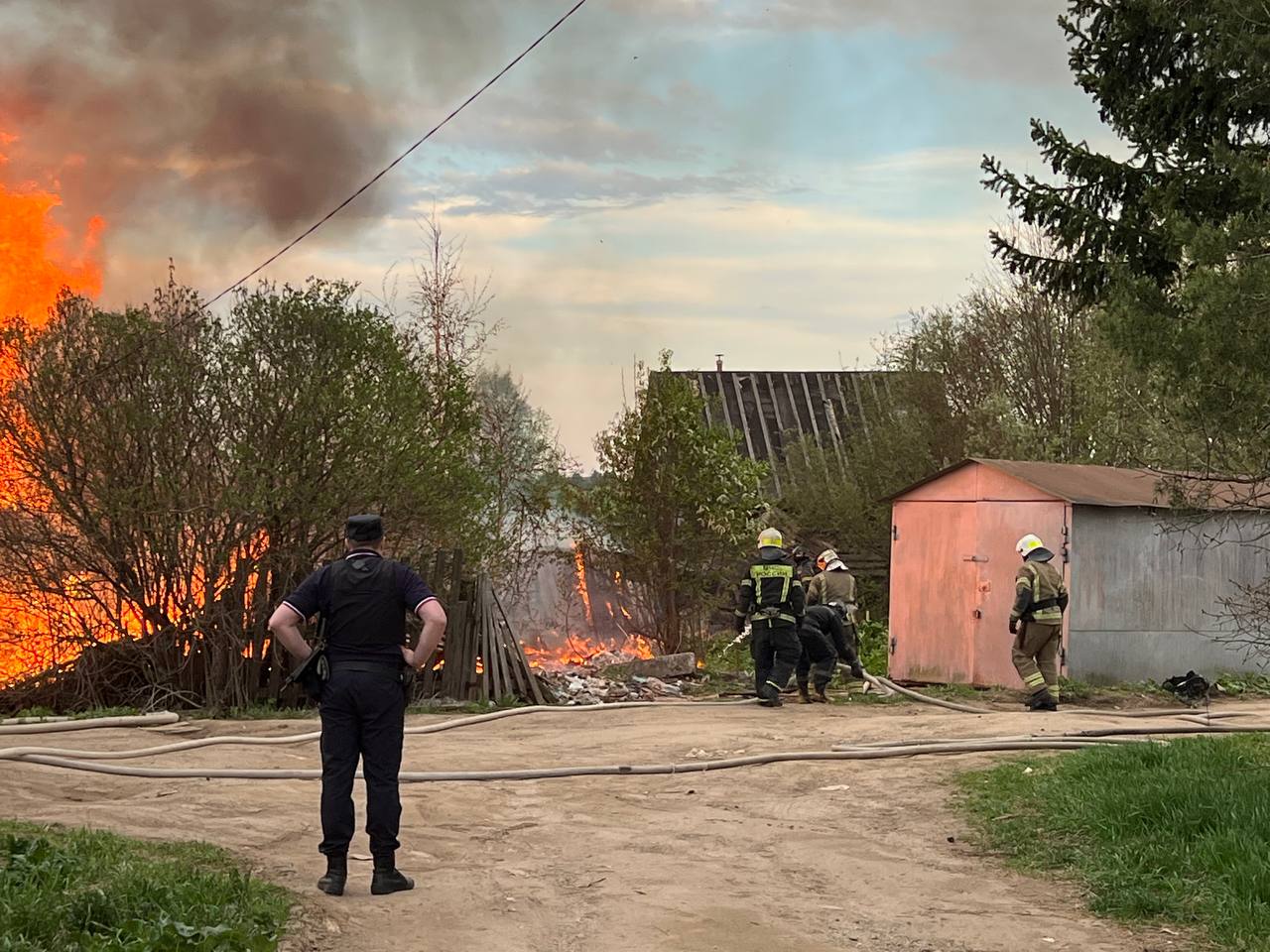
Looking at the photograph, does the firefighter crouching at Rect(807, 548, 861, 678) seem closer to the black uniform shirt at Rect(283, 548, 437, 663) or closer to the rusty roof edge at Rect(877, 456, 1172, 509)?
the rusty roof edge at Rect(877, 456, 1172, 509)

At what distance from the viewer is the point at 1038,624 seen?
16094 millimetres

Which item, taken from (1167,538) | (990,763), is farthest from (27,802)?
(1167,538)

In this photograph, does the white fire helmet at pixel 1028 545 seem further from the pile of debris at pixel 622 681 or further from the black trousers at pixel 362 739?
the black trousers at pixel 362 739

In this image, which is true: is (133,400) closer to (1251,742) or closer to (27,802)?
(27,802)

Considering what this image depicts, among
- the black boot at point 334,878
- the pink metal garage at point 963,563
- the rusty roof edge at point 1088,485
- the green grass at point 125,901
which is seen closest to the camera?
the green grass at point 125,901

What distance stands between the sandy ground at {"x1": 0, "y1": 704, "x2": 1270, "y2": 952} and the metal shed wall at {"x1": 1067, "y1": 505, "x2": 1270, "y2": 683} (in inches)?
231

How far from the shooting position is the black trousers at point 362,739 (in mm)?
7039

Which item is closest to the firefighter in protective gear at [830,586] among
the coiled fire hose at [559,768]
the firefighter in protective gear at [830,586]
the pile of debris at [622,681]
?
the firefighter in protective gear at [830,586]

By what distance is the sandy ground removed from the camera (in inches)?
252

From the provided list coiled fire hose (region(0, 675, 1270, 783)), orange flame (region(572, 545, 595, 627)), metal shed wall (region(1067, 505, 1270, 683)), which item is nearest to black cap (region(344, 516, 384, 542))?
coiled fire hose (region(0, 675, 1270, 783))

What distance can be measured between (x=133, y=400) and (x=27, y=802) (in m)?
7.57

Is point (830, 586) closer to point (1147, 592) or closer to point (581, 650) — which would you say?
point (1147, 592)

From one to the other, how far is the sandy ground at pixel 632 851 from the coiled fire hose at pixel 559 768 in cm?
10

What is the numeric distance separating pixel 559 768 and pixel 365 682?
4311 millimetres
